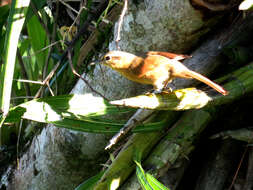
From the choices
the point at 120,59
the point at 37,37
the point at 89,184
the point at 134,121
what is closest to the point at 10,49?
the point at 120,59

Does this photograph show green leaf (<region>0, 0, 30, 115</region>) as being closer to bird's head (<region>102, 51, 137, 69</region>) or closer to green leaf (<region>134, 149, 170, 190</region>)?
bird's head (<region>102, 51, 137, 69</region>)

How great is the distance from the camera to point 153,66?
34.2 inches

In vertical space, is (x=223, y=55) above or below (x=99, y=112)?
above

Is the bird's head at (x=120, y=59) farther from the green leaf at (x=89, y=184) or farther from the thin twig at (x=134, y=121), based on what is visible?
the green leaf at (x=89, y=184)

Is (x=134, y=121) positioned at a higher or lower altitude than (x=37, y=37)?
lower

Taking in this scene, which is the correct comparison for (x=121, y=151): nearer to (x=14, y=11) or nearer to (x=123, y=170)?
(x=123, y=170)

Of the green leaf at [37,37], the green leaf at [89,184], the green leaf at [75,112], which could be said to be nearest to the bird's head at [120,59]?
the green leaf at [75,112]

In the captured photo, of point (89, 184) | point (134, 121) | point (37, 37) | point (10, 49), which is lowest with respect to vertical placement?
point (89, 184)

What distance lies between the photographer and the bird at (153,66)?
873 mm

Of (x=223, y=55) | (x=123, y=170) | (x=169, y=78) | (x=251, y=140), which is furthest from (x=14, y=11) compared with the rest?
(x=251, y=140)

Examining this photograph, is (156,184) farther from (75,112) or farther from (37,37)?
(37,37)

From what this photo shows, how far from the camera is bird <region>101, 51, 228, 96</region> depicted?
0.87m

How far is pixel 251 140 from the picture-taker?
105 cm

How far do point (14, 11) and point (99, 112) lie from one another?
0.37 metres
